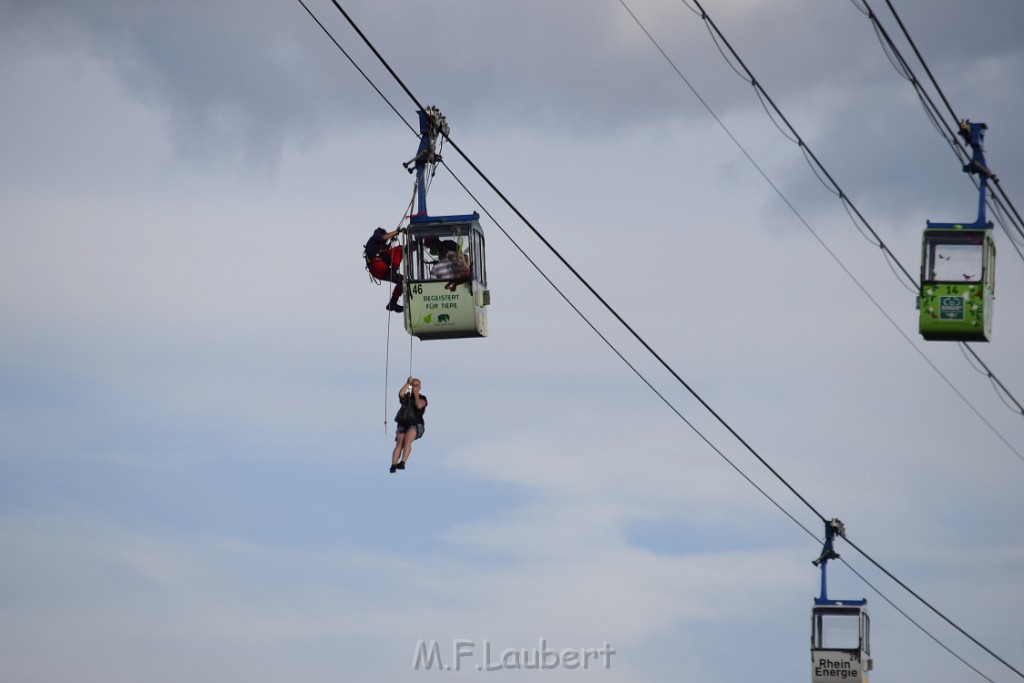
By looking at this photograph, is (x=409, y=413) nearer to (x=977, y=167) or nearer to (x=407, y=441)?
(x=407, y=441)

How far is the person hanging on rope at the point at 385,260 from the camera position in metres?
27.6

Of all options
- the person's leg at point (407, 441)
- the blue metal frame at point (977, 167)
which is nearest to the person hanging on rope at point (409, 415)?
the person's leg at point (407, 441)

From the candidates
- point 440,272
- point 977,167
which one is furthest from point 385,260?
point 977,167

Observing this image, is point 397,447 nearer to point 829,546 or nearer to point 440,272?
point 440,272

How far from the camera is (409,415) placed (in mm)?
28875

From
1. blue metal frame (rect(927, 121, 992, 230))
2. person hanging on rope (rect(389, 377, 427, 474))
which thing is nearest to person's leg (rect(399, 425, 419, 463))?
person hanging on rope (rect(389, 377, 427, 474))

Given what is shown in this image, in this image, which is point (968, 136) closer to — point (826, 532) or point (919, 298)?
point (919, 298)

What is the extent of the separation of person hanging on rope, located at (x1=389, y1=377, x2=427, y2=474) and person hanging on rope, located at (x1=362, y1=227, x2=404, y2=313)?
1.65 m

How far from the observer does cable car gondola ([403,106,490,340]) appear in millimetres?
27047

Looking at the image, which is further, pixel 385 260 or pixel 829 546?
pixel 829 546

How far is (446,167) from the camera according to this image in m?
26.6

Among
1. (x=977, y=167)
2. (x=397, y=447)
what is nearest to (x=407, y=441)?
(x=397, y=447)

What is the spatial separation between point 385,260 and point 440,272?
88 centimetres

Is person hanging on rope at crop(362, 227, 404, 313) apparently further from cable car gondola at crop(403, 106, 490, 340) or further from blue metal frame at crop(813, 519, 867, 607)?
blue metal frame at crop(813, 519, 867, 607)
